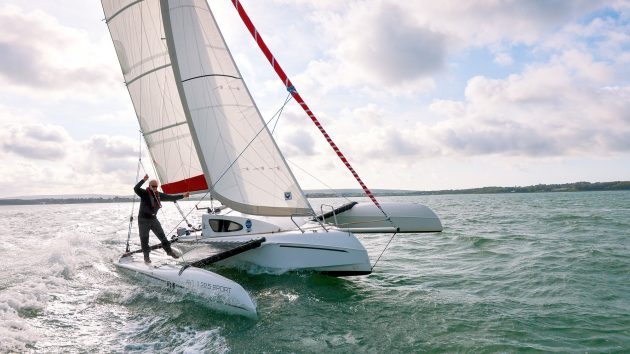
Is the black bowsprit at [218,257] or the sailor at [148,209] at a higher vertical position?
the sailor at [148,209]

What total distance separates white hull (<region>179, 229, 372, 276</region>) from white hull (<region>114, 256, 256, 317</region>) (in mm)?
1504

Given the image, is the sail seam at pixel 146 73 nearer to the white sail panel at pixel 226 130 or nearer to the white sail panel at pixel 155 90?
the white sail panel at pixel 155 90

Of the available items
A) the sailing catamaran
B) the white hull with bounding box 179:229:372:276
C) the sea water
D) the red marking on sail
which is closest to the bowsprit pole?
the sailing catamaran

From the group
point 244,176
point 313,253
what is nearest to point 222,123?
point 244,176

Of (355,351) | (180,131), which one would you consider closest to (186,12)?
(180,131)

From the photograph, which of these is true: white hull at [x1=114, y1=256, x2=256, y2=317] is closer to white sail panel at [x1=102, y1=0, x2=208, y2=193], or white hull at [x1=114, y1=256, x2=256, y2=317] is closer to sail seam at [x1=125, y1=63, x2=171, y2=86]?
white sail panel at [x1=102, y1=0, x2=208, y2=193]

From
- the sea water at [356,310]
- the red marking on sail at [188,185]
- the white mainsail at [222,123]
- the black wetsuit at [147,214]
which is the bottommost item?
the sea water at [356,310]

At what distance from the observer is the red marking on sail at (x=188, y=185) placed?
10.9 m

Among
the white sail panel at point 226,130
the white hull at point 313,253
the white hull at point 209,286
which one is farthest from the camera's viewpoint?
the white sail panel at point 226,130

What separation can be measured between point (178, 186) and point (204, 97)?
3.70 m

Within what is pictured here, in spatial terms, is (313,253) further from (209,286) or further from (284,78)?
(284,78)

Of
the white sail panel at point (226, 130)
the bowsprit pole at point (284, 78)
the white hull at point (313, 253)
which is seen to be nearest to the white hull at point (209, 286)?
the white hull at point (313, 253)

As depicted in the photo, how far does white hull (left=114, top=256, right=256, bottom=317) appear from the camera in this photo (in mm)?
5910

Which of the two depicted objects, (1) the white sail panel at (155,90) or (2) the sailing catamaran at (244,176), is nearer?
(2) the sailing catamaran at (244,176)
